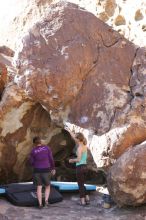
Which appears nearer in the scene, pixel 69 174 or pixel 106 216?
pixel 106 216

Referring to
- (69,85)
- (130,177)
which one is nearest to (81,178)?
(130,177)

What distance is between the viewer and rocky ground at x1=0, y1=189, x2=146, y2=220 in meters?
7.06

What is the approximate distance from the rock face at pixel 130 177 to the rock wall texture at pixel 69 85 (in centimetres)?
63

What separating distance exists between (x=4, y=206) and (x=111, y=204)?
195 cm

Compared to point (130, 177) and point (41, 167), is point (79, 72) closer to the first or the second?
point (41, 167)

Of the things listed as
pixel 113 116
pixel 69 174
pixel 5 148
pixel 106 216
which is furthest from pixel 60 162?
pixel 106 216

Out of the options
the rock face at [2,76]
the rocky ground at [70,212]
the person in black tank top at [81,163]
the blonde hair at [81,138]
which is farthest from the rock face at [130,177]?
the rock face at [2,76]

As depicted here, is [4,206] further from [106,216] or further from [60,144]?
[60,144]

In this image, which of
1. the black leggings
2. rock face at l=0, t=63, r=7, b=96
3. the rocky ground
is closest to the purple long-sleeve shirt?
the black leggings

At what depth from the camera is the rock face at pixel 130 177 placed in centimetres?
717

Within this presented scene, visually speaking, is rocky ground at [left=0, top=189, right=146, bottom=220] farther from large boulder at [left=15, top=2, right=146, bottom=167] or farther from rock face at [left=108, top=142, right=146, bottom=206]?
large boulder at [left=15, top=2, right=146, bottom=167]

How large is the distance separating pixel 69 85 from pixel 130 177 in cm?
247

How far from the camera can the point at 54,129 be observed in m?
9.61

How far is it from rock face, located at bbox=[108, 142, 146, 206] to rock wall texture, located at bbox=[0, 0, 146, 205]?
0.63 m
